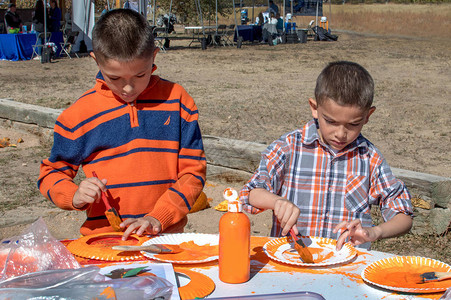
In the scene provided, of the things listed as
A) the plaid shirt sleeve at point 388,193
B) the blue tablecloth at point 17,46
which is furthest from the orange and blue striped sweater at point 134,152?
the blue tablecloth at point 17,46

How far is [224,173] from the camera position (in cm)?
559

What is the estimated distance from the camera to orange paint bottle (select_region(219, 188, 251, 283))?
1.67 meters

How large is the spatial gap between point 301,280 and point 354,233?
0.39 meters

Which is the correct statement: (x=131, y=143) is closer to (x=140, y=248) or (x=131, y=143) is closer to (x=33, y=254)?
(x=140, y=248)

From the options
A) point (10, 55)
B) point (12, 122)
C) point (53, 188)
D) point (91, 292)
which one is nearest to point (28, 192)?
point (12, 122)

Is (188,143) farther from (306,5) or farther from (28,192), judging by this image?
(306,5)

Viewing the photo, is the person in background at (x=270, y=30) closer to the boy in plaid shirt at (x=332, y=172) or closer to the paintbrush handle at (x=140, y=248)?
the boy in plaid shirt at (x=332, y=172)

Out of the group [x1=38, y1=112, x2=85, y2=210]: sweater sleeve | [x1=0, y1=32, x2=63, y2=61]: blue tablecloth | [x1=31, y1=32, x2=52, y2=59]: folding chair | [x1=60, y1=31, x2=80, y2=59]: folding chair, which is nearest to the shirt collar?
[x1=38, y1=112, x2=85, y2=210]: sweater sleeve

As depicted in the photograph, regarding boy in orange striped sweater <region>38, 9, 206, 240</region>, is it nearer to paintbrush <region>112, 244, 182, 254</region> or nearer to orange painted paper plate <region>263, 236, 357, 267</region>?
paintbrush <region>112, 244, 182, 254</region>

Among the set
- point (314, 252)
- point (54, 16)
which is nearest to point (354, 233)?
point (314, 252)

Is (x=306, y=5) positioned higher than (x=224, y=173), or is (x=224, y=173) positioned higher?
(x=306, y=5)

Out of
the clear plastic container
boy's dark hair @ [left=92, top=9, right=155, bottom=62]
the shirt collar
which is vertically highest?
boy's dark hair @ [left=92, top=9, right=155, bottom=62]

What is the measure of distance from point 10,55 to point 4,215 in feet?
46.7

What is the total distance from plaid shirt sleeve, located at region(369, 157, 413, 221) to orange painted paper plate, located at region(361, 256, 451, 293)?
0.38m
